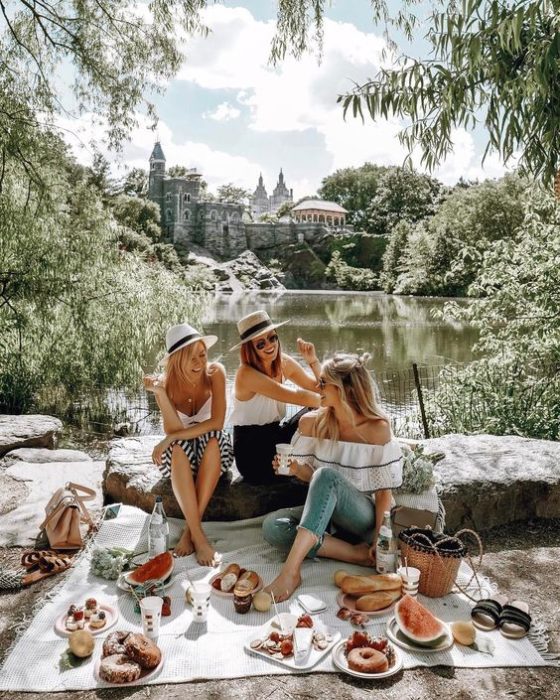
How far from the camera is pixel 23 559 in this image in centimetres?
315

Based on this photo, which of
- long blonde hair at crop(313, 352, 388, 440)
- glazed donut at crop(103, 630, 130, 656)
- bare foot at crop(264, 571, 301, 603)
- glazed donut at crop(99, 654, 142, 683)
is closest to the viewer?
glazed donut at crop(99, 654, 142, 683)

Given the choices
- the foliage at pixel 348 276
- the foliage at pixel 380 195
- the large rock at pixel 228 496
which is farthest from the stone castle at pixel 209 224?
the large rock at pixel 228 496

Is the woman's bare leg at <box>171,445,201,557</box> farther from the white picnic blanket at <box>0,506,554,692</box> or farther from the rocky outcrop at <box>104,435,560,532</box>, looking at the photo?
the rocky outcrop at <box>104,435,560,532</box>

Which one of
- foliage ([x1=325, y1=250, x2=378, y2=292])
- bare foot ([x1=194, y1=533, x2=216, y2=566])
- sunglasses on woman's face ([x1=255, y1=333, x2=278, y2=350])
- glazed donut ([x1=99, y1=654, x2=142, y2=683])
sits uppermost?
foliage ([x1=325, y1=250, x2=378, y2=292])

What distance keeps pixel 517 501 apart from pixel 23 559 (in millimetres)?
2926

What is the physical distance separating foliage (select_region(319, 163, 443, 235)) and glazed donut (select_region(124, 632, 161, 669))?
169 ft

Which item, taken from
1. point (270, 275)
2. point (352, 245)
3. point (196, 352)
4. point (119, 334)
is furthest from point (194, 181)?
point (196, 352)

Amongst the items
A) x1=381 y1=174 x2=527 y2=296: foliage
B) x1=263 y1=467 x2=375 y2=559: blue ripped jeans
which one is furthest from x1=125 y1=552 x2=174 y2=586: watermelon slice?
x1=381 y1=174 x2=527 y2=296: foliage

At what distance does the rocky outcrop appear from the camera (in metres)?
3.64

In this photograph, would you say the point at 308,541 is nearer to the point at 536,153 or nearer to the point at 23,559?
A: the point at 23,559

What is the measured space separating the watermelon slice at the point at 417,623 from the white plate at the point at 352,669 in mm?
97

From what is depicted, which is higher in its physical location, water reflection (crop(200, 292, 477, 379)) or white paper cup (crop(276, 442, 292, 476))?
water reflection (crop(200, 292, 477, 379))

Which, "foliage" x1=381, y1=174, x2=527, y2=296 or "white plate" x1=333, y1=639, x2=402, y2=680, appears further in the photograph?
"foliage" x1=381, y1=174, x2=527, y2=296

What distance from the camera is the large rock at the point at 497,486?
11.9ft
